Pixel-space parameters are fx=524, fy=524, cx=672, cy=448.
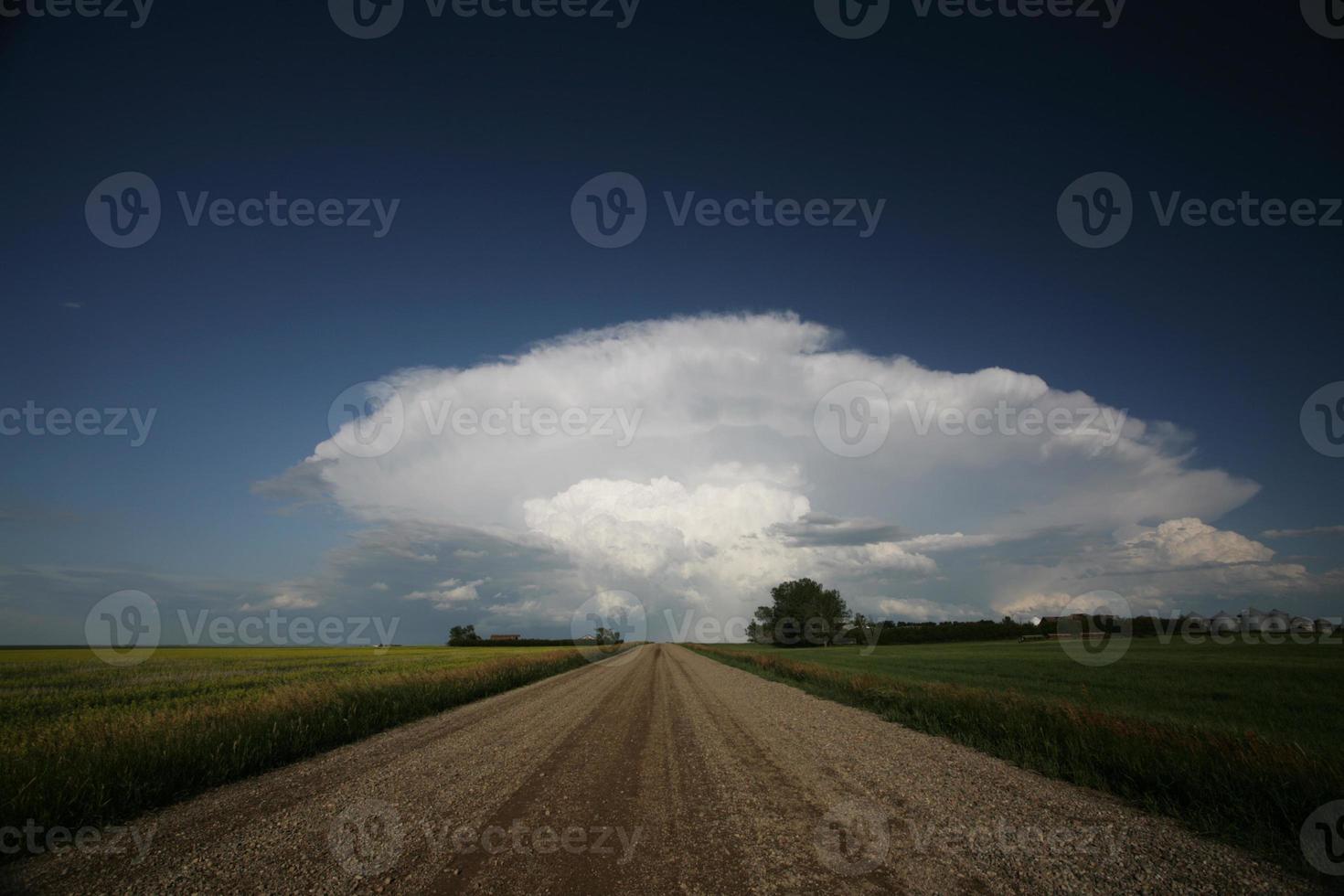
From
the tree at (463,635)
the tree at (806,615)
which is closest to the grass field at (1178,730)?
the tree at (806,615)

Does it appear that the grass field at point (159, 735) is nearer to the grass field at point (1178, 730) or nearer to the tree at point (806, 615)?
the grass field at point (1178, 730)

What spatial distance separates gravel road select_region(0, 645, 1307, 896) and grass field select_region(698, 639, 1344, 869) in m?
0.73

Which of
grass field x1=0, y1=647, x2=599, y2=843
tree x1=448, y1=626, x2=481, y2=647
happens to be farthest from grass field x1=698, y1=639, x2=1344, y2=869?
tree x1=448, y1=626, x2=481, y2=647

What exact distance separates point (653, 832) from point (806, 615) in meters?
103

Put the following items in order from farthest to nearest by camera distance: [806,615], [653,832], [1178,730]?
1. [806,615]
2. [1178,730]
3. [653,832]

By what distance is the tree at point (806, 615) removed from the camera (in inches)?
3948

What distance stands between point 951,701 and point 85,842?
55.2 feet

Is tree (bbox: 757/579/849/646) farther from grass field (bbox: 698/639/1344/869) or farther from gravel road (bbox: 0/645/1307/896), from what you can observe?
gravel road (bbox: 0/645/1307/896)

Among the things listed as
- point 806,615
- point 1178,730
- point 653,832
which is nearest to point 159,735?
point 653,832

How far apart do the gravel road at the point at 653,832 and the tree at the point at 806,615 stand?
96879 millimetres

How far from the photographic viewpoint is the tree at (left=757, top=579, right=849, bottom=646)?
3948 inches

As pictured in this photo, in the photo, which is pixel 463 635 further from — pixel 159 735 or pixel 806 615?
pixel 159 735

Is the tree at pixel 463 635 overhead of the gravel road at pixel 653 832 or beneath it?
beneath

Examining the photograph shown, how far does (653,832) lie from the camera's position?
613cm
